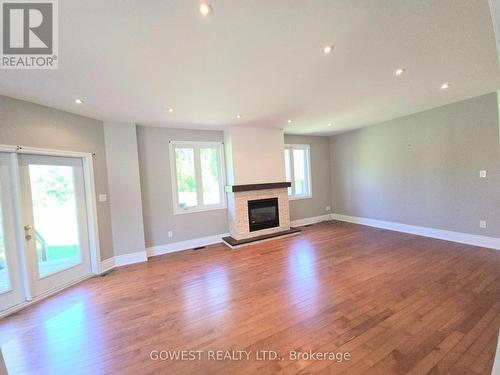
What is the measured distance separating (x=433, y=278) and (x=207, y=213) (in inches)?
158

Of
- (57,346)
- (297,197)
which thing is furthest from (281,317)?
(297,197)

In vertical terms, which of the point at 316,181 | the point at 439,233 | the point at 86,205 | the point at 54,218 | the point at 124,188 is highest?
the point at 124,188

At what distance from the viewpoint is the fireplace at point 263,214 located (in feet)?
15.7

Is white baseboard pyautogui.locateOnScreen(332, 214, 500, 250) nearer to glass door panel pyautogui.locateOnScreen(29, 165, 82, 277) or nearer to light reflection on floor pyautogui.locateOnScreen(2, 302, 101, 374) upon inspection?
light reflection on floor pyautogui.locateOnScreen(2, 302, 101, 374)

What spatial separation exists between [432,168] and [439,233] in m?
1.33

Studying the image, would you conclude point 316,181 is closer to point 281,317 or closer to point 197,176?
point 197,176

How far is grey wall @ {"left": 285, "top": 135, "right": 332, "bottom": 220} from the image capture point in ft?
19.3

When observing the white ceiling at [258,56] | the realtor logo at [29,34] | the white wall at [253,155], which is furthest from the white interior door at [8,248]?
the white wall at [253,155]

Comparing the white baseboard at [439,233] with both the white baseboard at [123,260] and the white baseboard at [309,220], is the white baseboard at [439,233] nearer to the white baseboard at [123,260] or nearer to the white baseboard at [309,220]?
the white baseboard at [309,220]

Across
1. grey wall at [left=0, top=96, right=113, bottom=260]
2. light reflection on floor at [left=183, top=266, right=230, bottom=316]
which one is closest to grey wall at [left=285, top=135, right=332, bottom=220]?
light reflection on floor at [left=183, top=266, right=230, bottom=316]

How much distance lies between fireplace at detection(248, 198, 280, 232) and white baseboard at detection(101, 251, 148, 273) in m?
2.31

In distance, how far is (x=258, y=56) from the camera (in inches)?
77.2

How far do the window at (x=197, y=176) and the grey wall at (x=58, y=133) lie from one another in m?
1.26

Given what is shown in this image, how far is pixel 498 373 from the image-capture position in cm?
74
